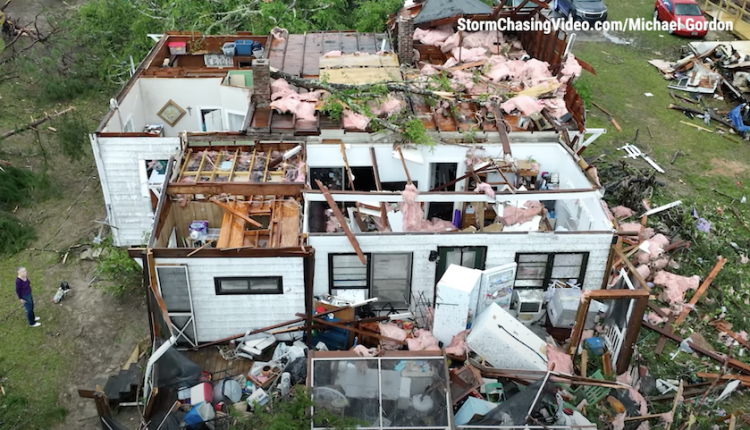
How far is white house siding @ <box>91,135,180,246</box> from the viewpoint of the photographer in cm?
1562

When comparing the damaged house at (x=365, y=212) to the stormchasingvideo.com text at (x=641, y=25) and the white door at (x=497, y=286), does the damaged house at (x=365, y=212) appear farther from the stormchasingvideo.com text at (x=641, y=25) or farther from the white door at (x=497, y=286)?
the stormchasingvideo.com text at (x=641, y=25)

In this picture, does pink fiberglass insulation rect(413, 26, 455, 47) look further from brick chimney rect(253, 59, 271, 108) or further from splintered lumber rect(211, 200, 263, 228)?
splintered lumber rect(211, 200, 263, 228)

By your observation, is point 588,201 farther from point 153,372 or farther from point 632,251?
point 153,372

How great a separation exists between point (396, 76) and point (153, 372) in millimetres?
10115

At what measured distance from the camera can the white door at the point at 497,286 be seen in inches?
492

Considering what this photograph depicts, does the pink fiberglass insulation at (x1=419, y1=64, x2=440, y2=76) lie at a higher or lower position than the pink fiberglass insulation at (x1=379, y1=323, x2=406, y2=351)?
higher

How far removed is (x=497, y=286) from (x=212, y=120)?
423 inches

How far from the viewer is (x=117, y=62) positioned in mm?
24750

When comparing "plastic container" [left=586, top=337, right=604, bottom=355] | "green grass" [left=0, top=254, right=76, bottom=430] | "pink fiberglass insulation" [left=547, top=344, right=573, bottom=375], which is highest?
"pink fiberglass insulation" [left=547, top=344, right=573, bottom=375]

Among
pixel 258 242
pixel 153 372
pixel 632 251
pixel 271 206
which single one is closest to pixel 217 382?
pixel 153 372

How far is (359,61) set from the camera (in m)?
17.9

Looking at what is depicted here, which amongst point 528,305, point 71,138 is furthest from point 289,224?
point 71,138

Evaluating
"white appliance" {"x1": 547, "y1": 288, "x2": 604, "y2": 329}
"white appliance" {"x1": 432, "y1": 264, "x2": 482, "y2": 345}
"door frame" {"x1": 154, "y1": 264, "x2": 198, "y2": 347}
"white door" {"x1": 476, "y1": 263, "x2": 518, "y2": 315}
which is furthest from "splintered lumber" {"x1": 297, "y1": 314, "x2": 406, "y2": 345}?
"white appliance" {"x1": 547, "y1": 288, "x2": 604, "y2": 329}

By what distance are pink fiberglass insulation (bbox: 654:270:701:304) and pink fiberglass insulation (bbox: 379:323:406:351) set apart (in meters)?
7.12
